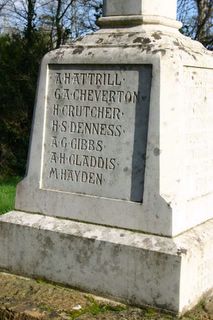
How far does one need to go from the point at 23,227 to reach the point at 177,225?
1.06m

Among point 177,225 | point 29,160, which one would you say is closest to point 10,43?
point 29,160

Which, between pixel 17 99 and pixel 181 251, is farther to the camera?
pixel 17 99

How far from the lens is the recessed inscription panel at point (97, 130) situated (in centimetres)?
363

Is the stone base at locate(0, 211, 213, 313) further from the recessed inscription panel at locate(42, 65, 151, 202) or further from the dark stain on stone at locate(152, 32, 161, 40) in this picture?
the dark stain on stone at locate(152, 32, 161, 40)

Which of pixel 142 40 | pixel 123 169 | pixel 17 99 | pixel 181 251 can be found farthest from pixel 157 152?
pixel 17 99

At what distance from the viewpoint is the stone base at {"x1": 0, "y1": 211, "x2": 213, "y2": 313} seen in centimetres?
336

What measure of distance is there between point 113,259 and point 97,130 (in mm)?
854

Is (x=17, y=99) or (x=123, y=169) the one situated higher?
(x=17, y=99)

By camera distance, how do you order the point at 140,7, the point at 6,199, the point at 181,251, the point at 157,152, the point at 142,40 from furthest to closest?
the point at 6,199 → the point at 140,7 → the point at 142,40 → the point at 157,152 → the point at 181,251

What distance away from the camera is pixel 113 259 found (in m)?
3.54

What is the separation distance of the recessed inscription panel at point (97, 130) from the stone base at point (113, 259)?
29 centimetres

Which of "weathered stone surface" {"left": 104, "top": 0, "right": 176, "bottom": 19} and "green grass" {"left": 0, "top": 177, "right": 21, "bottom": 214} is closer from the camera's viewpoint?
"weathered stone surface" {"left": 104, "top": 0, "right": 176, "bottom": 19}

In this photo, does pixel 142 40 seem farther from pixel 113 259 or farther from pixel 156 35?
pixel 113 259

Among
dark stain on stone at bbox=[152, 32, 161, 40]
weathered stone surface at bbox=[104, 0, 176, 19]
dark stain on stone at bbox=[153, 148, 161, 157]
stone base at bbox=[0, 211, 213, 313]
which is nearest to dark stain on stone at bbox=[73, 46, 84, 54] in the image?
weathered stone surface at bbox=[104, 0, 176, 19]
